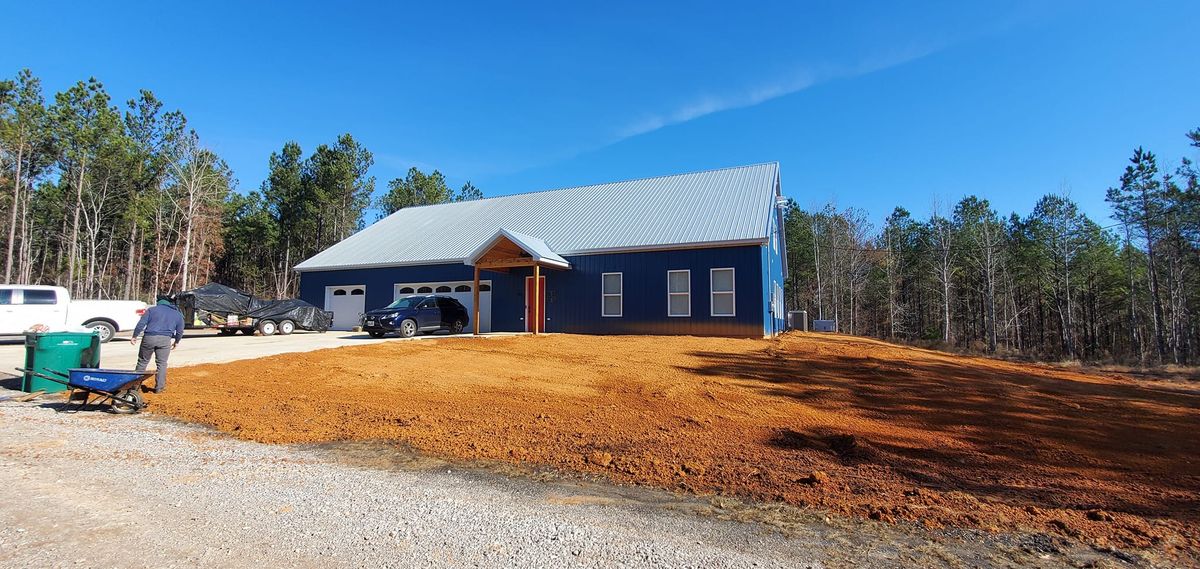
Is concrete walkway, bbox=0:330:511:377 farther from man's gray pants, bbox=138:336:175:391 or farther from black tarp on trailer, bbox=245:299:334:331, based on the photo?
black tarp on trailer, bbox=245:299:334:331

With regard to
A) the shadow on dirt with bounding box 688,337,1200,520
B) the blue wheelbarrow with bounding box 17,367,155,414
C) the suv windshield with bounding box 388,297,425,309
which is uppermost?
the suv windshield with bounding box 388,297,425,309

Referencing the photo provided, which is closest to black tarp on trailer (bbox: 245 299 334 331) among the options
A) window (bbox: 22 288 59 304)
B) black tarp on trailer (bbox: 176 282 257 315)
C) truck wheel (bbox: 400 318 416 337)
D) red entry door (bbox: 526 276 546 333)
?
black tarp on trailer (bbox: 176 282 257 315)

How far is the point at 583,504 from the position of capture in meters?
4.11

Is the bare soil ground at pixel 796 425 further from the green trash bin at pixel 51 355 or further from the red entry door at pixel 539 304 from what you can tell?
the red entry door at pixel 539 304

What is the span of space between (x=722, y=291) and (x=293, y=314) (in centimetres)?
1557

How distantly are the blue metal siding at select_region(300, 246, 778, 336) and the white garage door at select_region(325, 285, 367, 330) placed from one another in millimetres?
4034

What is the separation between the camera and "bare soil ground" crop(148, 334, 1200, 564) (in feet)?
13.7

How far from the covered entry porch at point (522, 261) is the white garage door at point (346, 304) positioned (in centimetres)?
800

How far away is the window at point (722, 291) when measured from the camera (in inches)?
694

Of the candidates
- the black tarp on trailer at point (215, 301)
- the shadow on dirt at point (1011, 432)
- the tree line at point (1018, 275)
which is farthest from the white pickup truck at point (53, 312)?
the tree line at point (1018, 275)

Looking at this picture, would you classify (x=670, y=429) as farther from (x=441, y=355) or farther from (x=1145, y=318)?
(x=1145, y=318)

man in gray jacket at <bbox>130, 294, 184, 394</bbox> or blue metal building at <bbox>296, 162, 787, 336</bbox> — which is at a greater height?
blue metal building at <bbox>296, 162, 787, 336</bbox>

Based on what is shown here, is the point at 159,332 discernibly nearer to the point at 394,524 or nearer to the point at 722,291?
the point at 394,524

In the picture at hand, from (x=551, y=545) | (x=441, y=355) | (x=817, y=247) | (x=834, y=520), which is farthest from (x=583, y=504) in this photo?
(x=817, y=247)
